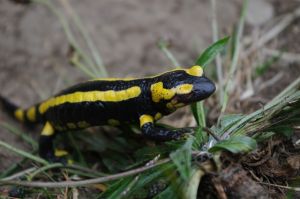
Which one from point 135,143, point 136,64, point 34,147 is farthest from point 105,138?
point 136,64

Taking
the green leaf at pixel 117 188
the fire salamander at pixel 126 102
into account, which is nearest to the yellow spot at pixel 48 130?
the fire salamander at pixel 126 102

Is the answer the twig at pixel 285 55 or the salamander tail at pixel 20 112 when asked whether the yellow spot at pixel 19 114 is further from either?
the twig at pixel 285 55

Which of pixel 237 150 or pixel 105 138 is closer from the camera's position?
pixel 237 150

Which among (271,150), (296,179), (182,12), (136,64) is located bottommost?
(296,179)

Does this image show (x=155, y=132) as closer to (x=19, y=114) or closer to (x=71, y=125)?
(x=71, y=125)

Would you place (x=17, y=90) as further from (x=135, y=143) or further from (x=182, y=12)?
(x=182, y=12)
